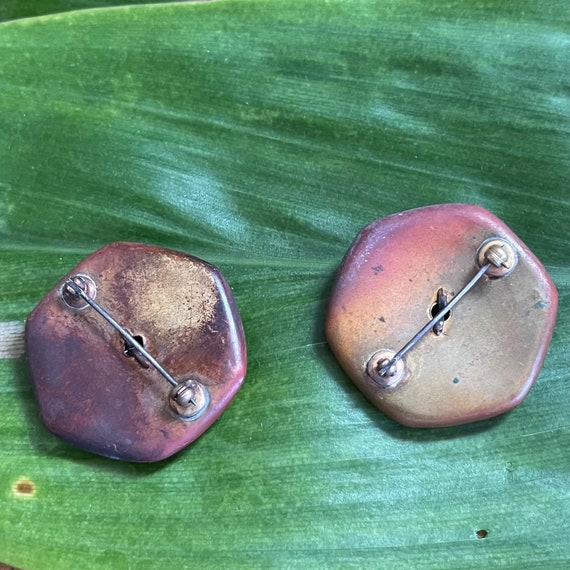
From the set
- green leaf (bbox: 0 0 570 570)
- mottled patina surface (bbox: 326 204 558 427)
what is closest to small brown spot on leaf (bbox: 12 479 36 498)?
green leaf (bbox: 0 0 570 570)

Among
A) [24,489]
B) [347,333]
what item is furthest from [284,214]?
[24,489]

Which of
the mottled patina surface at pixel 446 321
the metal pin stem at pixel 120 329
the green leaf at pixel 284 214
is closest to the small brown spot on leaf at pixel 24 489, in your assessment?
the green leaf at pixel 284 214

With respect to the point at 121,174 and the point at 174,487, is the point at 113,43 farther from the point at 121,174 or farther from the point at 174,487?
the point at 174,487

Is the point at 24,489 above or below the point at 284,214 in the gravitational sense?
below

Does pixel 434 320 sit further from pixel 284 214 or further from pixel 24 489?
pixel 24 489

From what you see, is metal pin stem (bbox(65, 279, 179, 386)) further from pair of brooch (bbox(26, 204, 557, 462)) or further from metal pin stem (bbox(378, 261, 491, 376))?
metal pin stem (bbox(378, 261, 491, 376))

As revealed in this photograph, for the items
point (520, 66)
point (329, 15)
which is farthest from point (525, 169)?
point (329, 15)
